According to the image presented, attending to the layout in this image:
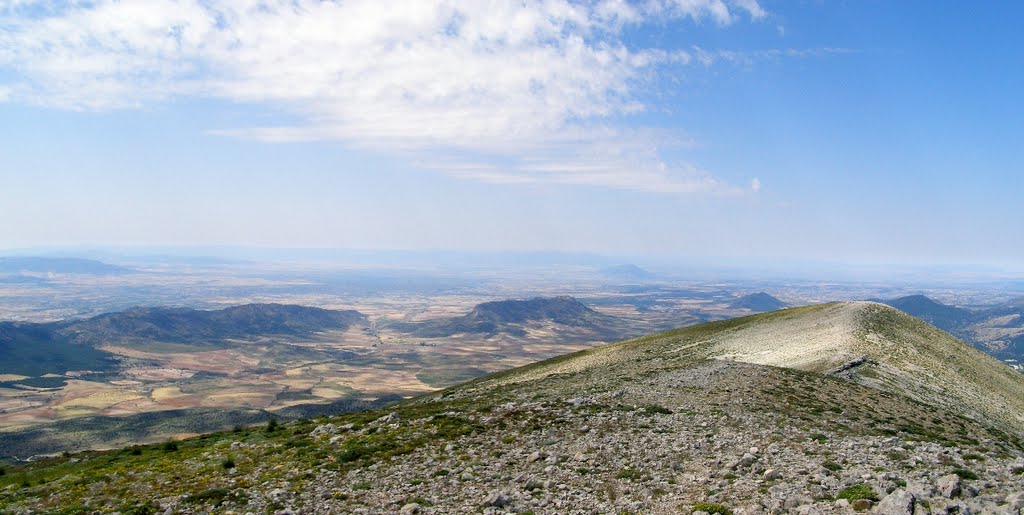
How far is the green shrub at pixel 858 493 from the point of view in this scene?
1716 cm

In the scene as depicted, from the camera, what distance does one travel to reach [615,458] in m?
23.6

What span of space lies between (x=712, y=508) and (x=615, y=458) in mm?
6273

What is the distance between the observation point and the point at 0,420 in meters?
154

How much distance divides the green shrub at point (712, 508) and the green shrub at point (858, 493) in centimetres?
354

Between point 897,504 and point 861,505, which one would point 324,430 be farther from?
point 897,504

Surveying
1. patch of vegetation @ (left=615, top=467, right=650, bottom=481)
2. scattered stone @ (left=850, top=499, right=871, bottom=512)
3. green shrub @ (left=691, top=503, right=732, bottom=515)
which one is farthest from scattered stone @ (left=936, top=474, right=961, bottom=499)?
patch of vegetation @ (left=615, top=467, right=650, bottom=481)

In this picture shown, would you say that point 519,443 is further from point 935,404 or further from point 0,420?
point 0,420

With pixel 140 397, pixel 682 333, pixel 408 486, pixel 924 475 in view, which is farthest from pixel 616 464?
pixel 140 397

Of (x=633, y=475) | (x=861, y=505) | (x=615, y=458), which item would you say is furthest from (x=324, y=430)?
(x=861, y=505)

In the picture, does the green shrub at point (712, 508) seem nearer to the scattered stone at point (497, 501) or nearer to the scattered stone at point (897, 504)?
the scattered stone at point (897, 504)

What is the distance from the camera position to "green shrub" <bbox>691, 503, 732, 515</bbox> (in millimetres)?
17281

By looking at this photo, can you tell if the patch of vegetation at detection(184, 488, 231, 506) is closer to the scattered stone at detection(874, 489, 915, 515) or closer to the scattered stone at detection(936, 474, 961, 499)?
the scattered stone at detection(874, 489, 915, 515)

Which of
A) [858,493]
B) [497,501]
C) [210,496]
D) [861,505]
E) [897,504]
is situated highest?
[897,504]

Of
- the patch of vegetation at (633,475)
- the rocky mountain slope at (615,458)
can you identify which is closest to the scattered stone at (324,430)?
the rocky mountain slope at (615,458)
